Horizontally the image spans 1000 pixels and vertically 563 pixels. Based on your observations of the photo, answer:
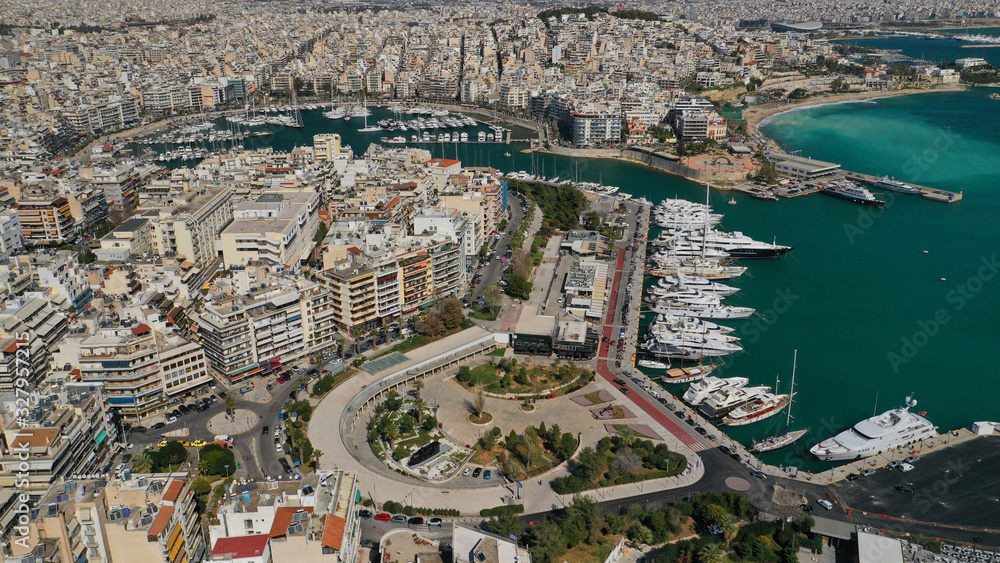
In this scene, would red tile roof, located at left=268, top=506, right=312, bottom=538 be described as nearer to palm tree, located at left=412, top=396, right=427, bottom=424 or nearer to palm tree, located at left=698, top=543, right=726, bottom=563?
palm tree, located at left=412, top=396, right=427, bottom=424

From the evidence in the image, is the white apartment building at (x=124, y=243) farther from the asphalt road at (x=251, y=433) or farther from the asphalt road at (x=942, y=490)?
the asphalt road at (x=942, y=490)

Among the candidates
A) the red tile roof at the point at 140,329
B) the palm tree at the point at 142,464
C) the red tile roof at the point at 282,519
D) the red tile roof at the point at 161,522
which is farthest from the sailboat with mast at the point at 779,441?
the red tile roof at the point at 140,329

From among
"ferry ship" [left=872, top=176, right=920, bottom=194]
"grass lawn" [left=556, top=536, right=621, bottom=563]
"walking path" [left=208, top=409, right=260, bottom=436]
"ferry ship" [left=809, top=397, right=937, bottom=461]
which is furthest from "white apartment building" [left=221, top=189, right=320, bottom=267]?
"ferry ship" [left=872, top=176, right=920, bottom=194]

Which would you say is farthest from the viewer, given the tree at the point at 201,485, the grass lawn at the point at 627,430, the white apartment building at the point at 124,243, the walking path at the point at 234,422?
the white apartment building at the point at 124,243

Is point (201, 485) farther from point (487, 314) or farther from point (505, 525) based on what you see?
point (487, 314)

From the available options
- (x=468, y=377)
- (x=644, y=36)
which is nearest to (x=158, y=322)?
(x=468, y=377)

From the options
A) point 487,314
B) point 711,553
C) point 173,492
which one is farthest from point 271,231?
point 711,553
